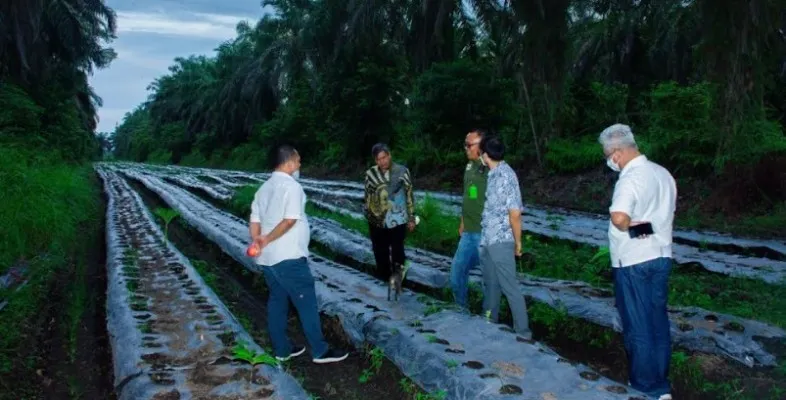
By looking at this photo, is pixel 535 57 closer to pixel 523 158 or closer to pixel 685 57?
pixel 523 158

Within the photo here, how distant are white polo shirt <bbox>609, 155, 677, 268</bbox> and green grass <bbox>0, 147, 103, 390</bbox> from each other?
4.38m

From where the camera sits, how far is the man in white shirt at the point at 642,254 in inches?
149

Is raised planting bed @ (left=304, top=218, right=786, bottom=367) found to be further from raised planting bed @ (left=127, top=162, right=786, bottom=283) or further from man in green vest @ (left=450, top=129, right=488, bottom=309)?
raised planting bed @ (left=127, top=162, right=786, bottom=283)

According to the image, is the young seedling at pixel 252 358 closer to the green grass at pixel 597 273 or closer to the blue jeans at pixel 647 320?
the blue jeans at pixel 647 320

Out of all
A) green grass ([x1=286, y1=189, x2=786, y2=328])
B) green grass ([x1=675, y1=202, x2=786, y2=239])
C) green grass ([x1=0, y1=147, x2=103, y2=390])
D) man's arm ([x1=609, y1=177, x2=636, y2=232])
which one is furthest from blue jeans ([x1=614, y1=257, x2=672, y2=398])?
green grass ([x1=675, y1=202, x2=786, y2=239])

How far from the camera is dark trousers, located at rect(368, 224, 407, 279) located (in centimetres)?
661

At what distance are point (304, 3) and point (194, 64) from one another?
131 ft

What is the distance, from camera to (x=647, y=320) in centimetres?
387

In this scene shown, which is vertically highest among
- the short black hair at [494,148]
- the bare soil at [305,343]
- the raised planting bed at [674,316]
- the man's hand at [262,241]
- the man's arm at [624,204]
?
the short black hair at [494,148]

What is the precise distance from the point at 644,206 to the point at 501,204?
1398 mm

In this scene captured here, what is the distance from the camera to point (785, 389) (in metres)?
4.10

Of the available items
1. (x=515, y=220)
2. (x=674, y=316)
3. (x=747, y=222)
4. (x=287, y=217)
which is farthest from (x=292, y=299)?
(x=747, y=222)

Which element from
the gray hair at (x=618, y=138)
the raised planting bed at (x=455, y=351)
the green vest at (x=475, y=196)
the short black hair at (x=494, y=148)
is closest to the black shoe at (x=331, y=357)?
the raised planting bed at (x=455, y=351)

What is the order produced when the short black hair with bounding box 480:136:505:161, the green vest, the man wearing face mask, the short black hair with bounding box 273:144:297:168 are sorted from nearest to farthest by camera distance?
the short black hair with bounding box 273:144:297:168, the short black hair with bounding box 480:136:505:161, the green vest, the man wearing face mask
